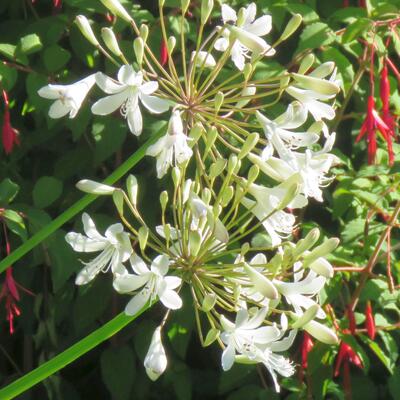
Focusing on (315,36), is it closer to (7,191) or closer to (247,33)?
(7,191)

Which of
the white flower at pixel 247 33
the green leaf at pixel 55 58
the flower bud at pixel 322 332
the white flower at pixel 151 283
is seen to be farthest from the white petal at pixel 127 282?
the green leaf at pixel 55 58

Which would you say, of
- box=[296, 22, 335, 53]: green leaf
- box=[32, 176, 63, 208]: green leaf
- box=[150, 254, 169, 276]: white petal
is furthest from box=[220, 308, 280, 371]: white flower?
box=[296, 22, 335, 53]: green leaf

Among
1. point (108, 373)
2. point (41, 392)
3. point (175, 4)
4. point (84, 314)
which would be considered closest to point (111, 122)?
point (175, 4)

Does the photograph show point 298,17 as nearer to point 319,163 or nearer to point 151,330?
point 319,163

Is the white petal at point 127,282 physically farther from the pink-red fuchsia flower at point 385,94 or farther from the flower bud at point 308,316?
the pink-red fuchsia flower at point 385,94

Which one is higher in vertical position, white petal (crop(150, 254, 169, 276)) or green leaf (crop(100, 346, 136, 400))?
white petal (crop(150, 254, 169, 276))

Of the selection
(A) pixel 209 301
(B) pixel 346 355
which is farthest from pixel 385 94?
(A) pixel 209 301

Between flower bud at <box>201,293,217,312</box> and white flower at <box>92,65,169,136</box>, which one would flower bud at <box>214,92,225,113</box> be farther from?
flower bud at <box>201,293,217,312</box>
